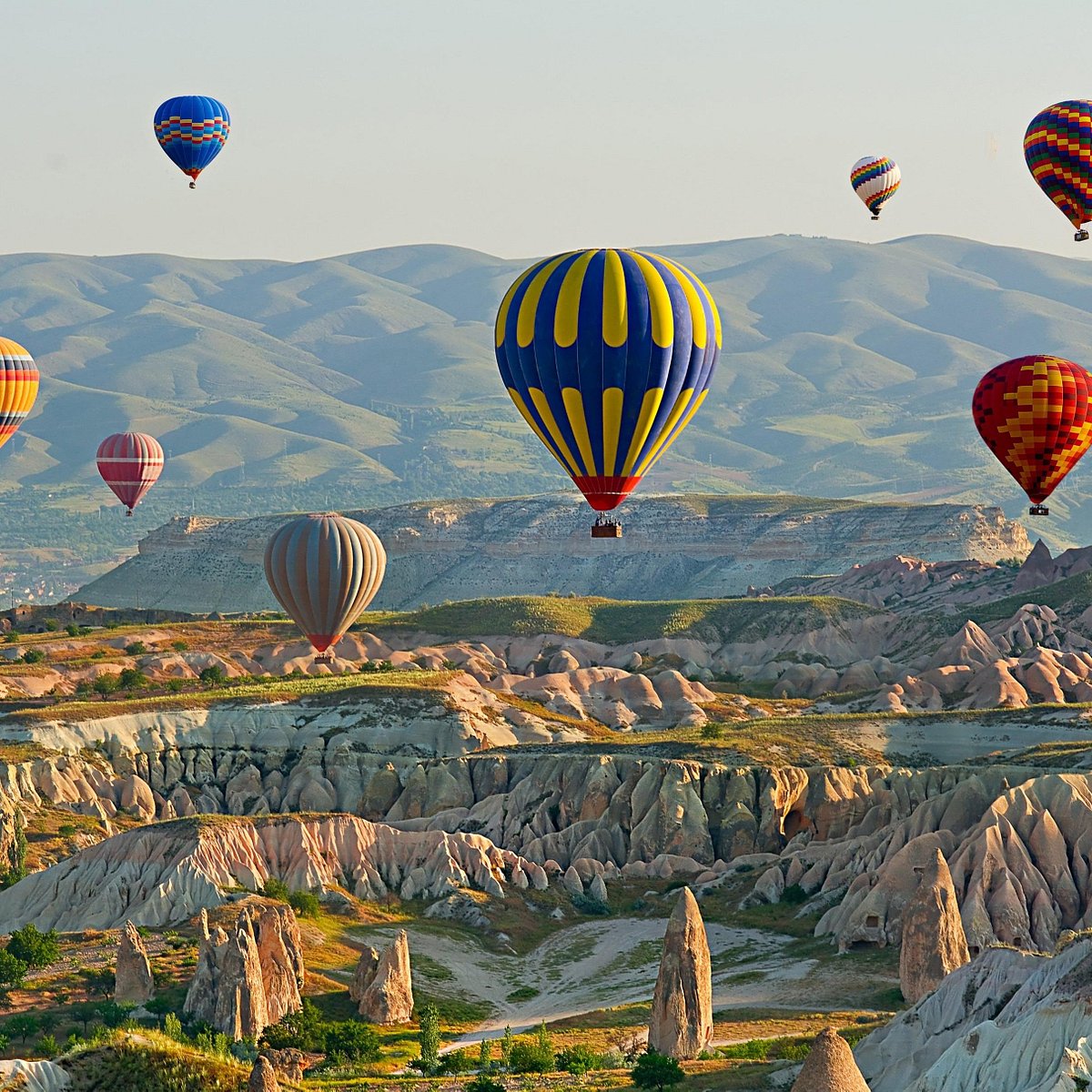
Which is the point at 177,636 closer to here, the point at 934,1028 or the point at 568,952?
the point at 568,952

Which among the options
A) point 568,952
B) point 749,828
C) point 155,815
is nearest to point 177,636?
point 155,815

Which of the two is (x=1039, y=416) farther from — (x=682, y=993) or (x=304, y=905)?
(x=682, y=993)

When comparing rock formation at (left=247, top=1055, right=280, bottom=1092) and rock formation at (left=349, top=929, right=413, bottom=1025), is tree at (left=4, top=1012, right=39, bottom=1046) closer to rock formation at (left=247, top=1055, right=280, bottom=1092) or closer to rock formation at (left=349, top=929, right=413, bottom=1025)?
rock formation at (left=349, top=929, right=413, bottom=1025)

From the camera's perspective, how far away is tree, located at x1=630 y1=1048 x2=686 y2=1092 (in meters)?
66.1

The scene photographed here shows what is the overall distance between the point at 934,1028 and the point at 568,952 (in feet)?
128

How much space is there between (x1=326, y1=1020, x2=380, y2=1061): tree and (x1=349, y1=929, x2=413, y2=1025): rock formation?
2.48 m

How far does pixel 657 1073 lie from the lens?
221 ft

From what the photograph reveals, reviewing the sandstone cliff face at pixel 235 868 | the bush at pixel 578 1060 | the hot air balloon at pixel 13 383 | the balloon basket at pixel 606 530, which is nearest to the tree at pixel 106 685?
the hot air balloon at pixel 13 383

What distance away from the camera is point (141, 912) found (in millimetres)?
93812

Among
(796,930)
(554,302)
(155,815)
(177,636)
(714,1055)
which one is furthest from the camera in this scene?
(177,636)

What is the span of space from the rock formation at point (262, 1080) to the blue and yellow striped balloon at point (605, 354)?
43.9 m

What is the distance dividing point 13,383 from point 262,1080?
10942 centimetres

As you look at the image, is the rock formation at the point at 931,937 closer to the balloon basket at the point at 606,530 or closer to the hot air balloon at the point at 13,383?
the balloon basket at the point at 606,530

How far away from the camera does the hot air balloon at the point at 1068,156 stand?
116 meters
